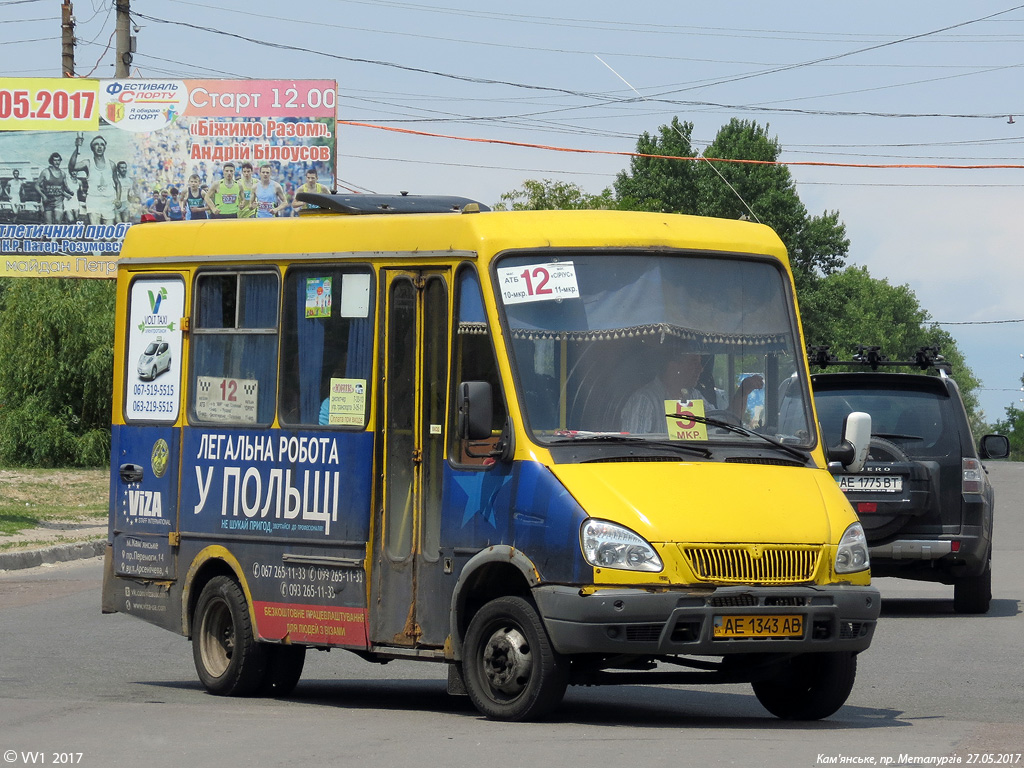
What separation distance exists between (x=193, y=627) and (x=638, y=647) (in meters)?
3.44

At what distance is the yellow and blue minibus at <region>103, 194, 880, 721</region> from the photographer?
8469 millimetres

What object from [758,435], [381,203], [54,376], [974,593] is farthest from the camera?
[54,376]

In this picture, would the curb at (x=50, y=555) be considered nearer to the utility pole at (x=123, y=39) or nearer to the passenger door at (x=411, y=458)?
A: the passenger door at (x=411, y=458)

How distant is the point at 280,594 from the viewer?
1009 centimetres

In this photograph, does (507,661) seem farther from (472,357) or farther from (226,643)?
(226,643)

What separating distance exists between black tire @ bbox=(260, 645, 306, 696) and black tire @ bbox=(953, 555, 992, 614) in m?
7.07

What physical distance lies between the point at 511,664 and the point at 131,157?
96.0 feet

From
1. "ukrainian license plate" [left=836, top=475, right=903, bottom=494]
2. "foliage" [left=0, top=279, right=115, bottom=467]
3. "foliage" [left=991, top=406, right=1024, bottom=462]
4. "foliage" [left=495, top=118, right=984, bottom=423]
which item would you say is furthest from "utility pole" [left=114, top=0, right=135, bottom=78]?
"foliage" [left=991, top=406, right=1024, bottom=462]

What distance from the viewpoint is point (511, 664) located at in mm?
8703

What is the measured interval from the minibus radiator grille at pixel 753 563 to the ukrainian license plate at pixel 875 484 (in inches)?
258

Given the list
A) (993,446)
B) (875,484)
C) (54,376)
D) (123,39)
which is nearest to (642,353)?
(875,484)

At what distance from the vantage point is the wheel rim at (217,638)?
10.5 m

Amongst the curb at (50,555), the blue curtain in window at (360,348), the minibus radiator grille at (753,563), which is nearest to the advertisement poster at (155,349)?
the blue curtain in window at (360,348)

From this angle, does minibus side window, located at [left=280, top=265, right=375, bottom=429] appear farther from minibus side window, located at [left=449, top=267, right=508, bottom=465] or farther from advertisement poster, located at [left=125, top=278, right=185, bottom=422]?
advertisement poster, located at [left=125, top=278, right=185, bottom=422]
